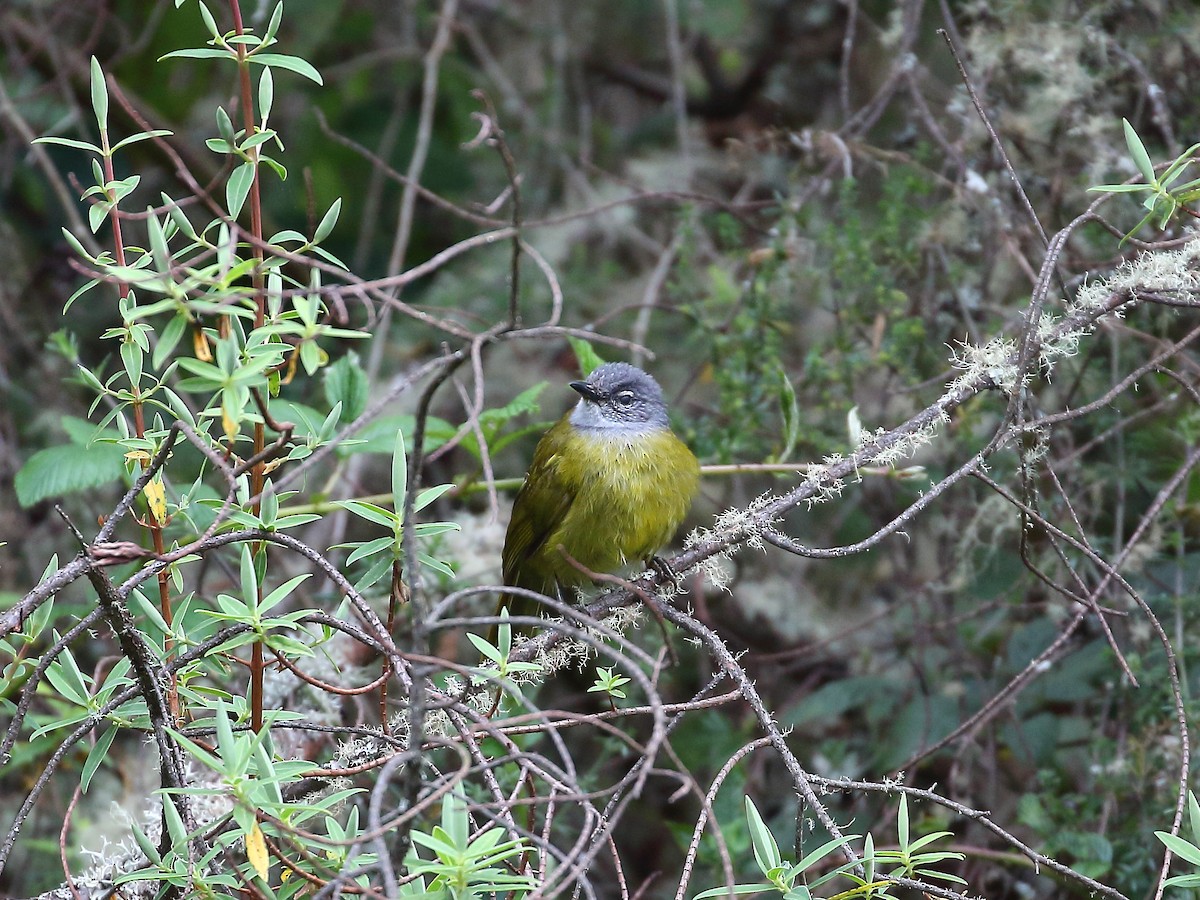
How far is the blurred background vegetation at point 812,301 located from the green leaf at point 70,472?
0.94ft

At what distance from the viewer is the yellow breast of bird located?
3.45 m

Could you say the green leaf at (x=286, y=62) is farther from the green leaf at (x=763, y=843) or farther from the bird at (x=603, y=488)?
the bird at (x=603, y=488)

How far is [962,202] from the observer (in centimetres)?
352

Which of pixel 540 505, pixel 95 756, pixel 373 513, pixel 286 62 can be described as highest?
pixel 286 62

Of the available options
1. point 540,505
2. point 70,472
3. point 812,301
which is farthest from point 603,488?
point 70,472

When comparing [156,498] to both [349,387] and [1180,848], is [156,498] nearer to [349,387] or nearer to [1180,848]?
[349,387]

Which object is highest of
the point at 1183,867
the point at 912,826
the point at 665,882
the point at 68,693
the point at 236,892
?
the point at 68,693

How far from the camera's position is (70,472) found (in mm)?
2885

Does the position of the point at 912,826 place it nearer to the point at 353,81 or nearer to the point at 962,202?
the point at 962,202

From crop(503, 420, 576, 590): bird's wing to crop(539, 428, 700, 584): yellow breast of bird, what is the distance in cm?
1

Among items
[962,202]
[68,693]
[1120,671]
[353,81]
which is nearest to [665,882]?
[1120,671]

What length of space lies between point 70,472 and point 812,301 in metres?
2.66

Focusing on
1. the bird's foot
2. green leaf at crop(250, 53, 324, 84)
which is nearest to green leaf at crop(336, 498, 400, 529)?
green leaf at crop(250, 53, 324, 84)

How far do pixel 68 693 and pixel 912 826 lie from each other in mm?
2286
